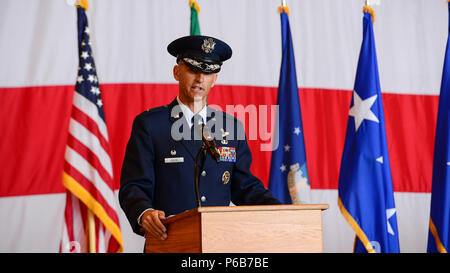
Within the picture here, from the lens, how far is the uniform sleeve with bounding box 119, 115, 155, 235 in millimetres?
1802

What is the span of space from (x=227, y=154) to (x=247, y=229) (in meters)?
0.68

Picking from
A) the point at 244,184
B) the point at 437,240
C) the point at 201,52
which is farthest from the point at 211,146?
the point at 437,240

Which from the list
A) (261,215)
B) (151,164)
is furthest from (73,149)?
(261,215)

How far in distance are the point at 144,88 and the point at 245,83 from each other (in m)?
0.74

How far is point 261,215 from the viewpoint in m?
1.44

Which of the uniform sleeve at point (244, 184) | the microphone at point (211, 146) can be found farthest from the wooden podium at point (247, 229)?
the uniform sleeve at point (244, 184)

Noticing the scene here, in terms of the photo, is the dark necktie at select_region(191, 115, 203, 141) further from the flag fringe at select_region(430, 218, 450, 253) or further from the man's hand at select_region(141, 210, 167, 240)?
the flag fringe at select_region(430, 218, 450, 253)

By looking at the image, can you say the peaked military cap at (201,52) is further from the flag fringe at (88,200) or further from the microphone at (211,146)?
the flag fringe at (88,200)

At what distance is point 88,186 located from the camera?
9.74 ft

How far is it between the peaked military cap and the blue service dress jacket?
0.67ft

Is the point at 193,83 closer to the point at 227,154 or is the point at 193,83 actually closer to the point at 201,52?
the point at 201,52

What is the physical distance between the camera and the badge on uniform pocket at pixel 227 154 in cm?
205
